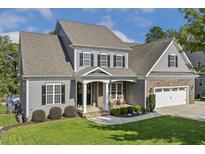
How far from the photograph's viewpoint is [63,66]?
58.2 feet

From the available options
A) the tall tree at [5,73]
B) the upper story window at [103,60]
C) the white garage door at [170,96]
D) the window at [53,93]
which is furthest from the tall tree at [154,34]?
the window at [53,93]

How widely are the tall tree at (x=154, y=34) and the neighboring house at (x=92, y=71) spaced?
1037 inches

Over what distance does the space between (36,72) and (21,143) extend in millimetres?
6822

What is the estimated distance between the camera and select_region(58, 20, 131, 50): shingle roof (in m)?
18.6

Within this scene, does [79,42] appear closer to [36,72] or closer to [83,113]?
[36,72]

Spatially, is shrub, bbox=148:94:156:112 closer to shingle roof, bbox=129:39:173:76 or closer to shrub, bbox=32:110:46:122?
shingle roof, bbox=129:39:173:76

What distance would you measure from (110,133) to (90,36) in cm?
1128

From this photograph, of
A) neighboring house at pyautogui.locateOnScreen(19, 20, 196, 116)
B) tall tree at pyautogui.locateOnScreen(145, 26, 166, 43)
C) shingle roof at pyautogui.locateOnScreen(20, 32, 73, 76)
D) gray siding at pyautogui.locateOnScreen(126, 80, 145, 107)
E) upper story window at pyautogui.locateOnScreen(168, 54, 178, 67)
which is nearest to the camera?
shingle roof at pyautogui.locateOnScreen(20, 32, 73, 76)

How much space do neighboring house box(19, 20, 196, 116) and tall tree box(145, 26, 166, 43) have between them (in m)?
26.3

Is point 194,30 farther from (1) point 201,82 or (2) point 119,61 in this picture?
(1) point 201,82

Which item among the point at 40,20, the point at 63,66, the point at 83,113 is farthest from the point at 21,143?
the point at 40,20

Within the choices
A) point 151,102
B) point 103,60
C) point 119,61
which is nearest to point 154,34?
point 119,61

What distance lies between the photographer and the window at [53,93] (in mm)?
16172

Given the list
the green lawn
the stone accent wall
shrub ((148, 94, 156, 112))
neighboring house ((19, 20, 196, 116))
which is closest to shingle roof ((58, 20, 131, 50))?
neighboring house ((19, 20, 196, 116))
